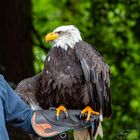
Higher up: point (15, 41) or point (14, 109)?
point (14, 109)

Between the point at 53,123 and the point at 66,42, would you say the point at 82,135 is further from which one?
the point at 66,42

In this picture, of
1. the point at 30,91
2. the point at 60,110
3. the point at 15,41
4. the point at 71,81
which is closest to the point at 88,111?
the point at 60,110

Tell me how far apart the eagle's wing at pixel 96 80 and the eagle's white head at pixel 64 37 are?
0.74 feet

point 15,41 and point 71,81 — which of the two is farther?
point 15,41

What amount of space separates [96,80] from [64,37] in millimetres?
591

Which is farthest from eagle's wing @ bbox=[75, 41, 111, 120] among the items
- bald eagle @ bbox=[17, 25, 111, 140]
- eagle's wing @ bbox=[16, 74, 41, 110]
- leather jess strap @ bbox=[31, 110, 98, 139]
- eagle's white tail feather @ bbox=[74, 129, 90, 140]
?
eagle's wing @ bbox=[16, 74, 41, 110]

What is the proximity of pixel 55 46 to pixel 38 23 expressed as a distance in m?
3.92

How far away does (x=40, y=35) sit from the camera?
27.2 ft

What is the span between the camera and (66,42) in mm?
5047

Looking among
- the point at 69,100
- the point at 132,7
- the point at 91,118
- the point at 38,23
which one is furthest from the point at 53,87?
the point at 38,23

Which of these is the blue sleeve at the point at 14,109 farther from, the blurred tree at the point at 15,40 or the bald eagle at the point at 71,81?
the blurred tree at the point at 15,40

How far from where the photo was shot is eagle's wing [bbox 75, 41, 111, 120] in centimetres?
468

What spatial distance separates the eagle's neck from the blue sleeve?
0.96 metres

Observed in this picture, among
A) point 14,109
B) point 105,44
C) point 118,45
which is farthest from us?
point 118,45
